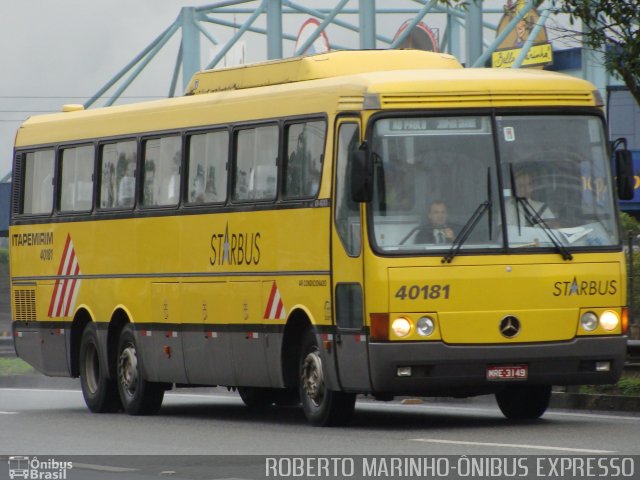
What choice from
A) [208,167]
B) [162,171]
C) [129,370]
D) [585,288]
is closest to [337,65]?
[208,167]

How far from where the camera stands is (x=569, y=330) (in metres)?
15.5

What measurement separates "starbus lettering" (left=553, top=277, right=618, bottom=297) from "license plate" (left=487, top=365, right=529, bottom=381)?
679mm

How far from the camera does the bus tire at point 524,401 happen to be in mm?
16766

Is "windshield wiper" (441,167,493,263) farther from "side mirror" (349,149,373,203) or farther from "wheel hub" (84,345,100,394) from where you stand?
"wheel hub" (84,345,100,394)

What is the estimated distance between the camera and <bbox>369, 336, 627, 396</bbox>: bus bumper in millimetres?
15164

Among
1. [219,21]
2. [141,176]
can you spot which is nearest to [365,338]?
[141,176]

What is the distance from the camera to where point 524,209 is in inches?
612

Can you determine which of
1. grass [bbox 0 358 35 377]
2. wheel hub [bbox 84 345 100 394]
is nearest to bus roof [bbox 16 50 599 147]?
wheel hub [bbox 84 345 100 394]

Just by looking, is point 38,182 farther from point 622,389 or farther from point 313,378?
point 622,389

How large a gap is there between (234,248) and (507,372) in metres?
3.39

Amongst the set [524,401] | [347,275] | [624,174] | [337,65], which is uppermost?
[337,65]

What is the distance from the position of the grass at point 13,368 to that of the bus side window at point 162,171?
542 inches

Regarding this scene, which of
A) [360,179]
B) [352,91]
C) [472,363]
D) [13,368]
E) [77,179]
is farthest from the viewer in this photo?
[13,368]

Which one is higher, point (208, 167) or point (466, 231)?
point (208, 167)
